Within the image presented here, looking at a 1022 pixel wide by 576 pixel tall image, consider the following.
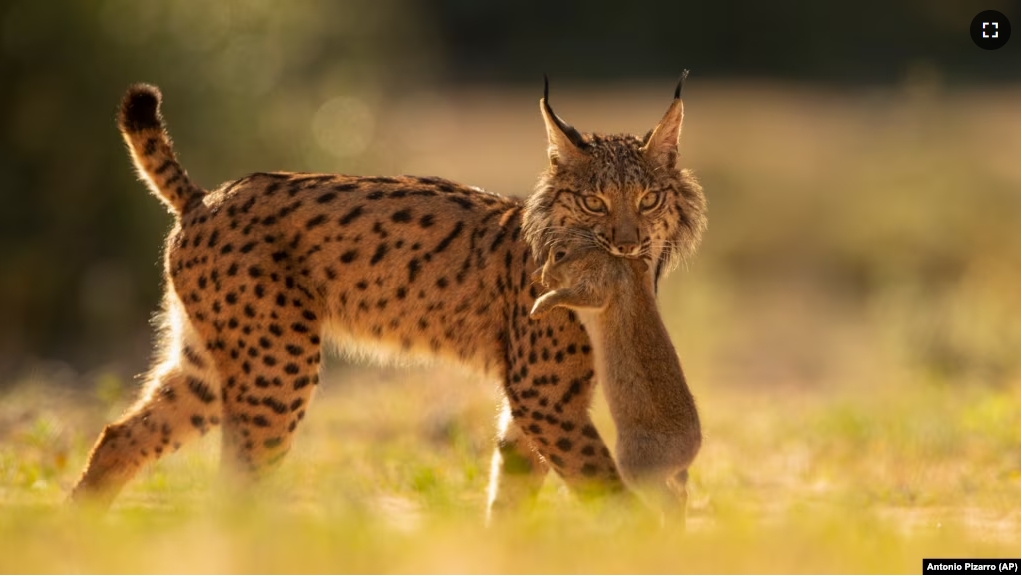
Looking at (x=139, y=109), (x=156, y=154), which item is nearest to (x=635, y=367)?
(x=156, y=154)

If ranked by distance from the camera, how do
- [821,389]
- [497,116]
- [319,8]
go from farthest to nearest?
[497,116], [319,8], [821,389]

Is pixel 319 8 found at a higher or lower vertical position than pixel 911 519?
higher

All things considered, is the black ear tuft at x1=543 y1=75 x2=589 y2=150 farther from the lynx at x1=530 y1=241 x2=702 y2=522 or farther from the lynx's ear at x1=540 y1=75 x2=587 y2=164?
the lynx at x1=530 y1=241 x2=702 y2=522

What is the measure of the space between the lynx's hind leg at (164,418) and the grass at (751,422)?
237 mm

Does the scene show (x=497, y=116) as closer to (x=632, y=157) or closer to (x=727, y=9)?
(x=727, y=9)

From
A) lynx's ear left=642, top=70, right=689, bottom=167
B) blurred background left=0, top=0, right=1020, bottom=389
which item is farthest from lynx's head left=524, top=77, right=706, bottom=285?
blurred background left=0, top=0, right=1020, bottom=389

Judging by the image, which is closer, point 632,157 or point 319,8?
point 632,157

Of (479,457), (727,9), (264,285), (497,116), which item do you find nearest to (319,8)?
(479,457)

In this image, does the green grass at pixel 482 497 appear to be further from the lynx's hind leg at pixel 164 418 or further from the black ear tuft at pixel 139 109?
the black ear tuft at pixel 139 109

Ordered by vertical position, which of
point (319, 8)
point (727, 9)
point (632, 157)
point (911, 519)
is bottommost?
point (911, 519)

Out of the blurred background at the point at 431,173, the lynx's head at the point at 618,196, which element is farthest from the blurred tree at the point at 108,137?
the lynx's head at the point at 618,196

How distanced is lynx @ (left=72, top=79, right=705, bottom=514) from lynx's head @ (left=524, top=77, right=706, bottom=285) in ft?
0.04

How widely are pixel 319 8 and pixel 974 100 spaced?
665 inches

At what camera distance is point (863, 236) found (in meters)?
23.0
